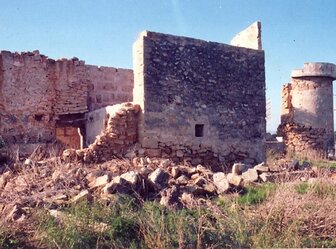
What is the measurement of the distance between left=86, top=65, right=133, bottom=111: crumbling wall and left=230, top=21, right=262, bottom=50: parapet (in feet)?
12.4

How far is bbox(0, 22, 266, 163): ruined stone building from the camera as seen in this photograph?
30.7ft

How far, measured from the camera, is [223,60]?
34.1 ft

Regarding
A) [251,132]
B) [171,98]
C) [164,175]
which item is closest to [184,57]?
[171,98]

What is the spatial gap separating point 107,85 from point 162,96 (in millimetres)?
3674

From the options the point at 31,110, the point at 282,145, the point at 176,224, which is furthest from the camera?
the point at 282,145

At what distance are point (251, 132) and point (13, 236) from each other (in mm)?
7730

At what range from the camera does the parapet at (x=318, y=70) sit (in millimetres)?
17703

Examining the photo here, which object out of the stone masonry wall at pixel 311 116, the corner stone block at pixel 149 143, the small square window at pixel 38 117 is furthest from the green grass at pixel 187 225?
the stone masonry wall at pixel 311 116

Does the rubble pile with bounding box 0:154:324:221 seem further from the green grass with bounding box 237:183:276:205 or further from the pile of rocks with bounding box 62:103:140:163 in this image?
the pile of rocks with bounding box 62:103:140:163

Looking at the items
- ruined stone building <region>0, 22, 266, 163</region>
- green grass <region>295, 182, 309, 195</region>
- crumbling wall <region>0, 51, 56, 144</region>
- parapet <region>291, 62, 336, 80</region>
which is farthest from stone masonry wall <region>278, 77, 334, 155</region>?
crumbling wall <region>0, 51, 56, 144</region>

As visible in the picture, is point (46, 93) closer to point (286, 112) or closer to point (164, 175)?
point (164, 175)

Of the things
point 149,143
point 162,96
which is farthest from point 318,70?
point 149,143

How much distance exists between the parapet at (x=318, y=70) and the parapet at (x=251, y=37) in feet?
22.2

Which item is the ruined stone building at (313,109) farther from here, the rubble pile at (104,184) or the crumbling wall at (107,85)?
the rubble pile at (104,184)
